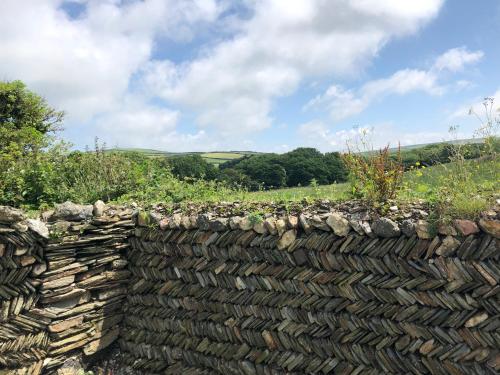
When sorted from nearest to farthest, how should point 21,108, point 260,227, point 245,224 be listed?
point 260,227, point 245,224, point 21,108

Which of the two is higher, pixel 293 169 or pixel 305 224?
pixel 293 169

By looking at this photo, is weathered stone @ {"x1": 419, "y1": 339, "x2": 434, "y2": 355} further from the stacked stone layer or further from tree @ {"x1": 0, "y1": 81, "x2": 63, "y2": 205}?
tree @ {"x1": 0, "y1": 81, "x2": 63, "y2": 205}

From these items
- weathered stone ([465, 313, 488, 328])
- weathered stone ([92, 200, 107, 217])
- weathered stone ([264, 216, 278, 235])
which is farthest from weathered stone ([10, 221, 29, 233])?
weathered stone ([465, 313, 488, 328])

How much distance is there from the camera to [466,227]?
3.47 m

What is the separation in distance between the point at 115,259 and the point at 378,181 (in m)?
3.60

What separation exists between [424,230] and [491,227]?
523 mm

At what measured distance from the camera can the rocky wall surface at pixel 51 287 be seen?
486 centimetres

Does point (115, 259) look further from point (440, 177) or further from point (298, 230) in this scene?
point (440, 177)

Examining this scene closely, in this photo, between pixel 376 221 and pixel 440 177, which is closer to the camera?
pixel 376 221

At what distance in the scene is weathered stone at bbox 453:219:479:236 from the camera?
3.45m

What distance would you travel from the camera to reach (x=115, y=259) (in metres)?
5.44

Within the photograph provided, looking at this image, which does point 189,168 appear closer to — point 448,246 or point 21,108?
point 448,246

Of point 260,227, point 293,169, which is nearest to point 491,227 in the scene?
point 260,227

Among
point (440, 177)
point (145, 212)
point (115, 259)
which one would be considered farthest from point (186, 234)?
point (440, 177)
